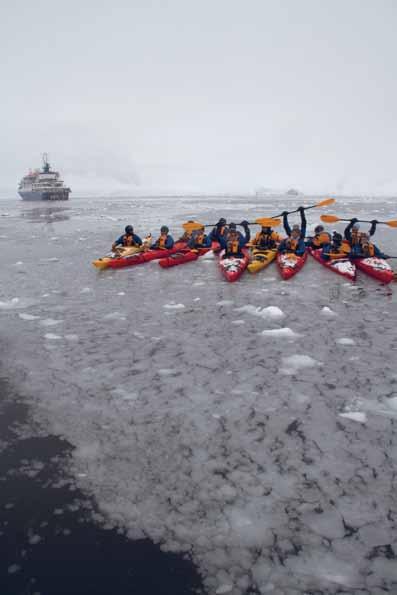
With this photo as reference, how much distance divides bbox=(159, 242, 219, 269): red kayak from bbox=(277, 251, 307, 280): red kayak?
9.16 ft

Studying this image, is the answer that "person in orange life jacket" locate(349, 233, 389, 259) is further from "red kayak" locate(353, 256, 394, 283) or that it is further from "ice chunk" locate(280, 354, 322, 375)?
"ice chunk" locate(280, 354, 322, 375)

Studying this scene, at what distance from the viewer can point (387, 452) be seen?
3732 millimetres

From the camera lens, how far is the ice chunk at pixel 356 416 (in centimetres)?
423

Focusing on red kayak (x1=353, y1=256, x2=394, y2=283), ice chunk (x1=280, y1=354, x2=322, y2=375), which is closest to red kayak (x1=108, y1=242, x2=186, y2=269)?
red kayak (x1=353, y1=256, x2=394, y2=283)

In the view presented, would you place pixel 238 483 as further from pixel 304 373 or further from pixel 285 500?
pixel 304 373

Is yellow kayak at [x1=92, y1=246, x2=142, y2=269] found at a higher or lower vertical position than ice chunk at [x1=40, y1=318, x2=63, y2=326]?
higher

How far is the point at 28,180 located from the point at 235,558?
6446 centimetres

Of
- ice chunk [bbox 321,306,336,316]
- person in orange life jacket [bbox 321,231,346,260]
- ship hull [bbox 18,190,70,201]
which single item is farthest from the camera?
ship hull [bbox 18,190,70,201]

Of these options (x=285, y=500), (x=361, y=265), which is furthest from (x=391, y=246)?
(x=285, y=500)

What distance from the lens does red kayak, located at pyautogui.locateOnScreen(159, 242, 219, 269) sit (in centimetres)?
1198

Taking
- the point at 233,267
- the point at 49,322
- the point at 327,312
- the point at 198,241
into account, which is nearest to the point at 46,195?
the point at 198,241

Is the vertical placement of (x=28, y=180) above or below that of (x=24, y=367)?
above

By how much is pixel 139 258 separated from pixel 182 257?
1.36m

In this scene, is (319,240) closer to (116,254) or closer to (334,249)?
(334,249)
